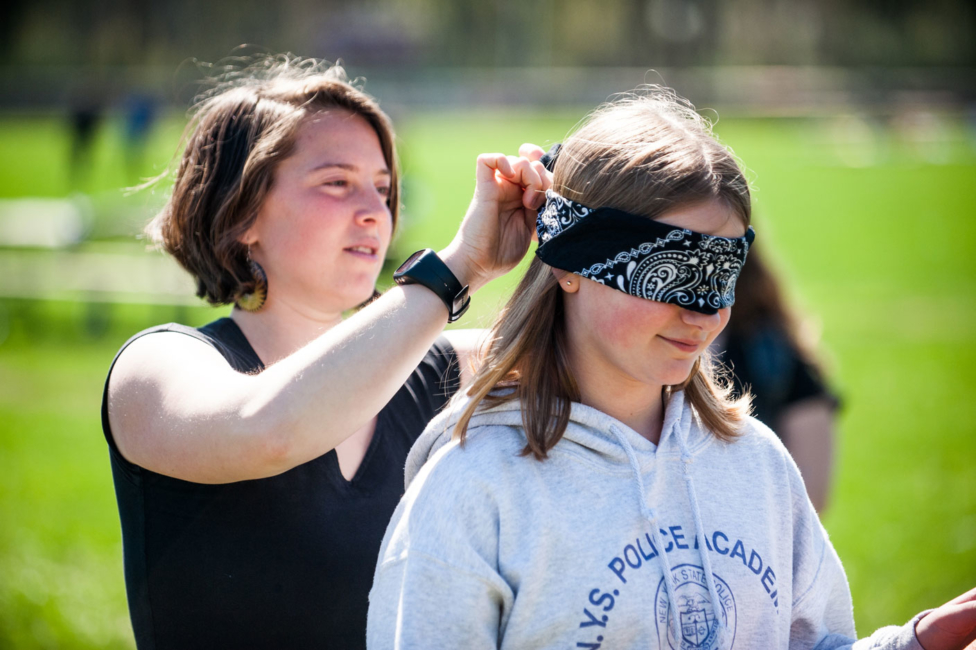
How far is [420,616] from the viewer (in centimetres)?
167

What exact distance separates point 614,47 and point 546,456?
68536 millimetres

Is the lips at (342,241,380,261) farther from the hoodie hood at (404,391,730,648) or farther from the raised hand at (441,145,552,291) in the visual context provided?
the hoodie hood at (404,391,730,648)

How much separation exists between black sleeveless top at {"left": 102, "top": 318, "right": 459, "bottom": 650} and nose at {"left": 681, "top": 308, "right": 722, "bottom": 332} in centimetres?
101

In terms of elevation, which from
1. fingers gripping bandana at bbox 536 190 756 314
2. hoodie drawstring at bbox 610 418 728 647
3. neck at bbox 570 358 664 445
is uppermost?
fingers gripping bandana at bbox 536 190 756 314

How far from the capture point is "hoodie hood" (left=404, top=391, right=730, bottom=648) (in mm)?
1818

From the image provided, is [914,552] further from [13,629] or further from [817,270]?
[817,270]

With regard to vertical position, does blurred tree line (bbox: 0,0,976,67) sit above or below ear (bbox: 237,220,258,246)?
below

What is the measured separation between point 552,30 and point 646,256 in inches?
2709

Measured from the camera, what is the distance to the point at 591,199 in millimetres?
1866

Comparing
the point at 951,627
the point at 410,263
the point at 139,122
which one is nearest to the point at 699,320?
the point at 410,263

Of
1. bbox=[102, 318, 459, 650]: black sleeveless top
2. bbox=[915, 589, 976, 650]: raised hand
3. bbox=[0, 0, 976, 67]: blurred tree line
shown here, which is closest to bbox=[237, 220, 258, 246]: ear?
bbox=[102, 318, 459, 650]: black sleeveless top

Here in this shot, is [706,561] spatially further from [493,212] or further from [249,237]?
[249,237]

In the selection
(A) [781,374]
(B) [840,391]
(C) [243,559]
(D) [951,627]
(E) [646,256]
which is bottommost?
(B) [840,391]

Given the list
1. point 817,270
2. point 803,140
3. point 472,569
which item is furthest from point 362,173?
point 803,140
